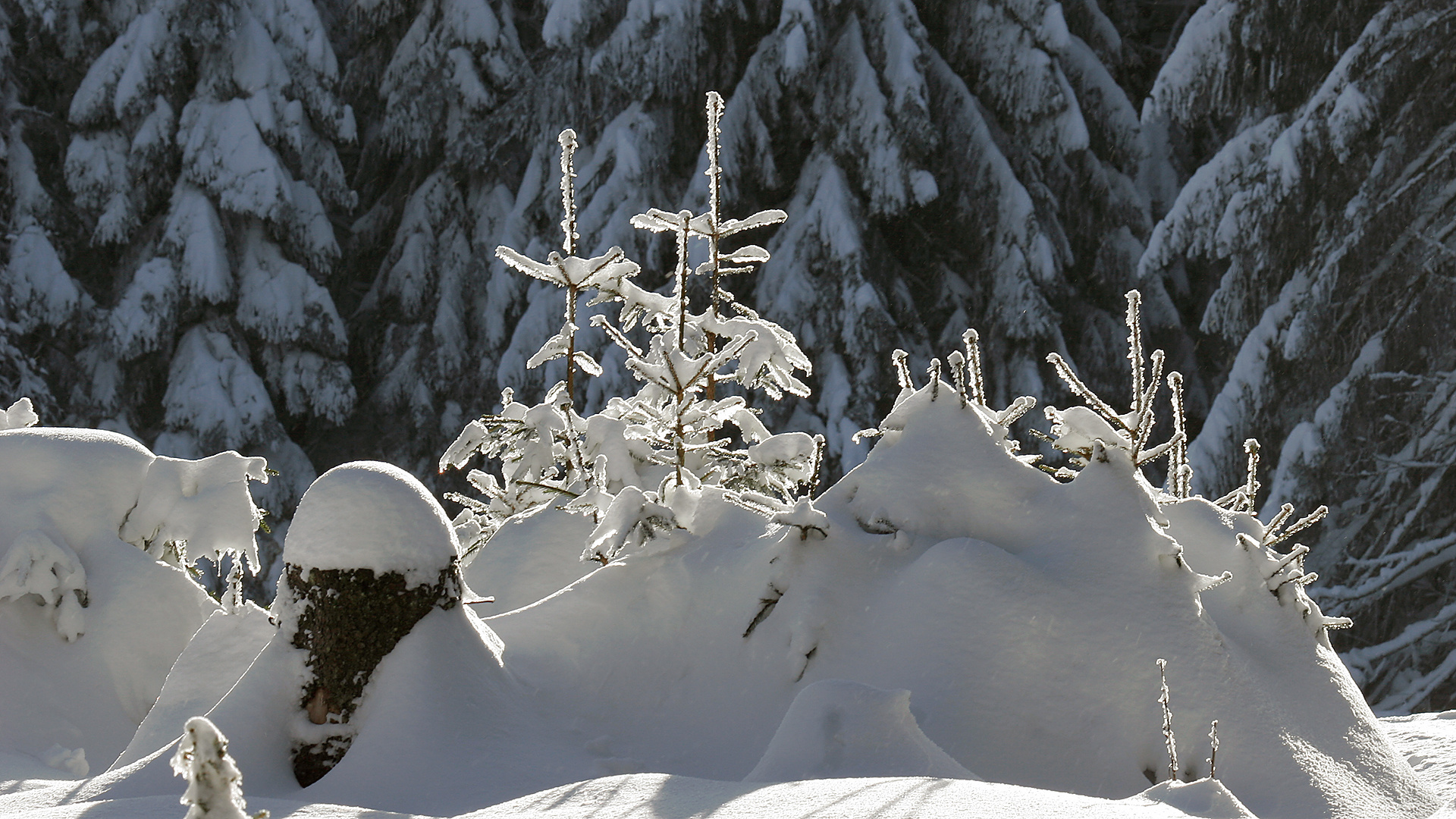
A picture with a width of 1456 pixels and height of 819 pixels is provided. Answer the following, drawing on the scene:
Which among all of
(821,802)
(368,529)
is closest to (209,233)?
(368,529)

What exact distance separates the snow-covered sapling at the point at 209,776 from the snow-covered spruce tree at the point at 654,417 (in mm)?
A: 2897

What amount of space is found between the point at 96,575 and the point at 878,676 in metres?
3.66

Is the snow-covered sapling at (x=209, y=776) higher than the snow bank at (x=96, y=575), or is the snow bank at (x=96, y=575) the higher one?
the snow-covered sapling at (x=209, y=776)

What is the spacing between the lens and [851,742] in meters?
2.93

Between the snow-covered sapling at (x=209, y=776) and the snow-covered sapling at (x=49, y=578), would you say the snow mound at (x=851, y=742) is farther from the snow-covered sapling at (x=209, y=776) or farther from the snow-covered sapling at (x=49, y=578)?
the snow-covered sapling at (x=49, y=578)

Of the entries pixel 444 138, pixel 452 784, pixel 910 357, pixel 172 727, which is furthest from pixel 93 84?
pixel 452 784

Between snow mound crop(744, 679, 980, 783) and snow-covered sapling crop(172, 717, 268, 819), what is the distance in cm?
156

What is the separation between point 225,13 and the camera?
552 inches

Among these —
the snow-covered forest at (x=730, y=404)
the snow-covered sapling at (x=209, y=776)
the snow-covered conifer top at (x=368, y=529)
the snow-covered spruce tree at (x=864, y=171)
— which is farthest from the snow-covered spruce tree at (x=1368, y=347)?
the snow-covered sapling at (x=209, y=776)

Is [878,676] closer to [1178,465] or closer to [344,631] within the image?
[344,631]

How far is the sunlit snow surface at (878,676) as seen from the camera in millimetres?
3010

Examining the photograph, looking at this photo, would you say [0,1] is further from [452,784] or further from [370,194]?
[452,784]

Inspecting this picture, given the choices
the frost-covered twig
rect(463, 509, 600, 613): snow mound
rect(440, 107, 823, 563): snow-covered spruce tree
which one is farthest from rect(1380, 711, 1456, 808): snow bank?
rect(463, 509, 600, 613): snow mound

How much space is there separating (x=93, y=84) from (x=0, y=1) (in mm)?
1672
